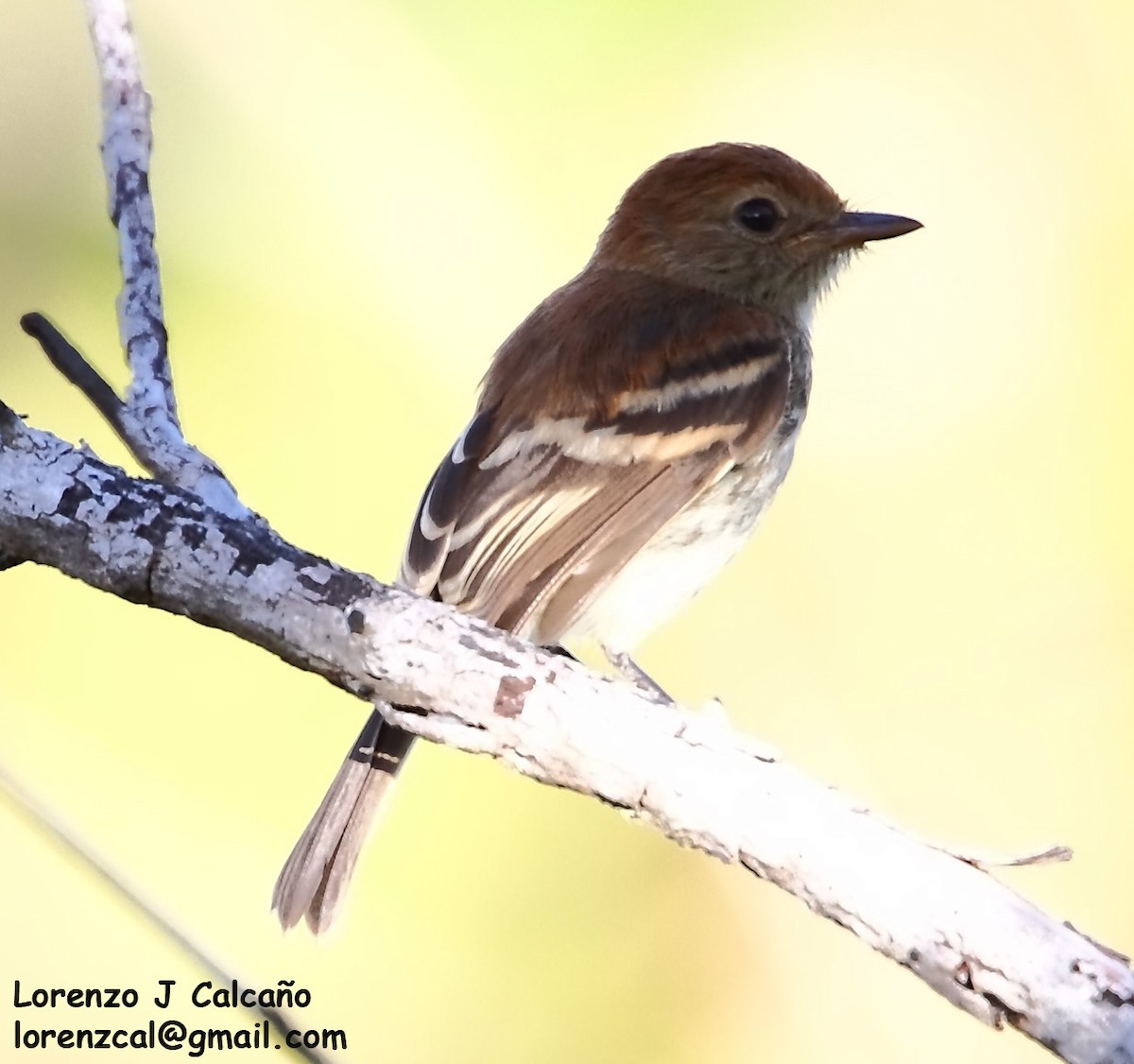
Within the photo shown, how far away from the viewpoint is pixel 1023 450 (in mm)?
3748

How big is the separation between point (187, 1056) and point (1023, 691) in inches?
79.5

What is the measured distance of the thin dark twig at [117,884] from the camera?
1.91 meters

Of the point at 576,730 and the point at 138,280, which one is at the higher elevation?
the point at 138,280

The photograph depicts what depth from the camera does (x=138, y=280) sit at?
274 centimetres

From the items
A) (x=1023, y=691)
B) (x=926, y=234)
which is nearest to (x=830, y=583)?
(x=1023, y=691)

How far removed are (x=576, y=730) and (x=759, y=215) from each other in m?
1.91

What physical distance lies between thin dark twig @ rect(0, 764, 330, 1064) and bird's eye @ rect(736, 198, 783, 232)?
222cm

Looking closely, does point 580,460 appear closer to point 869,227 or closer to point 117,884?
point 869,227

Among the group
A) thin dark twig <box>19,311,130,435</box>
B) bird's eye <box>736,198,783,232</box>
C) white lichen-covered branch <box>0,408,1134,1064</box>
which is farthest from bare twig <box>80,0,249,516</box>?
bird's eye <box>736,198,783,232</box>

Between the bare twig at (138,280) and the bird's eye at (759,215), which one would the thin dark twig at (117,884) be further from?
the bird's eye at (759,215)

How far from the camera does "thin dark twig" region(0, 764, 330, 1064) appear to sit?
1.91 meters

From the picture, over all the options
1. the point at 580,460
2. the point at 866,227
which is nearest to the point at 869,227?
the point at 866,227

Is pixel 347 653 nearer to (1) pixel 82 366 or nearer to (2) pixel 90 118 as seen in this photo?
(1) pixel 82 366

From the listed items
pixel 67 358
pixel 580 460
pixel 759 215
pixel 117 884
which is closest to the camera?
pixel 117 884
